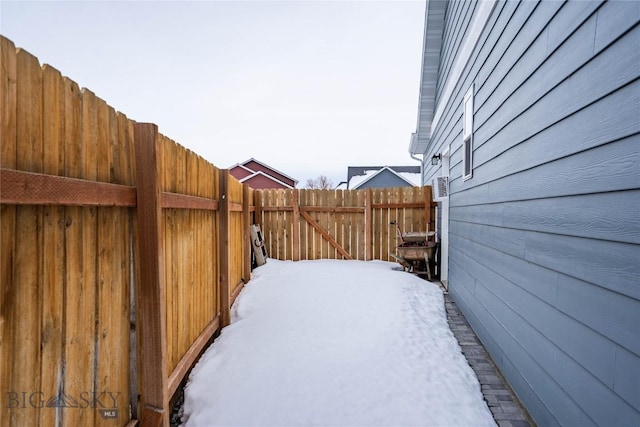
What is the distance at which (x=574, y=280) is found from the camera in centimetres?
165

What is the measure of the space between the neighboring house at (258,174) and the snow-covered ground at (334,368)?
18309 mm

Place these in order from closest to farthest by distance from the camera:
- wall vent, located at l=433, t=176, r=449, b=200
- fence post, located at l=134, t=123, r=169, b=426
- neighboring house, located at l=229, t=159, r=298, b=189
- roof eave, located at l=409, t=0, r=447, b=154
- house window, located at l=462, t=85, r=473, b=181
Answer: fence post, located at l=134, t=123, r=169, b=426 → house window, located at l=462, t=85, r=473, b=181 → wall vent, located at l=433, t=176, r=449, b=200 → roof eave, located at l=409, t=0, r=447, b=154 → neighboring house, located at l=229, t=159, r=298, b=189

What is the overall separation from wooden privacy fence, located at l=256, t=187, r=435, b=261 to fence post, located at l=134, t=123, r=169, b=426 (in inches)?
228

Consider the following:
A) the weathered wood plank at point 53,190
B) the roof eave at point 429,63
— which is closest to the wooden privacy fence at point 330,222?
the roof eave at point 429,63

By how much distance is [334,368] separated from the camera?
8.38ft

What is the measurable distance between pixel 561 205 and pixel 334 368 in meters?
1.99

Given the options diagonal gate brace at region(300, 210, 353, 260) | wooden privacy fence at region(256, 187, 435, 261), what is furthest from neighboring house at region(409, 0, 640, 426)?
diagonal gate brace at region(300, 210, 353, 260)

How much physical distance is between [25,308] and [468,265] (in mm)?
4123

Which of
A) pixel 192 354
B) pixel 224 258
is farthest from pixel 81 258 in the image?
pixel 224 258

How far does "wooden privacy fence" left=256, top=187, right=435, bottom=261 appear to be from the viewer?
740cm

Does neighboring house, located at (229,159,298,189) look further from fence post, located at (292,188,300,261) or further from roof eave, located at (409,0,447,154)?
fence post, located at (292,188,300,261)

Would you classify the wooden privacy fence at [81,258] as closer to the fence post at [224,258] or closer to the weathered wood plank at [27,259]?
the weathered wood plank at [27,259]

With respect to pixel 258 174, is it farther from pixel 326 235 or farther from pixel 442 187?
pixel 442 187

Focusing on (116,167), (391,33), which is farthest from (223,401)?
(391,33)
